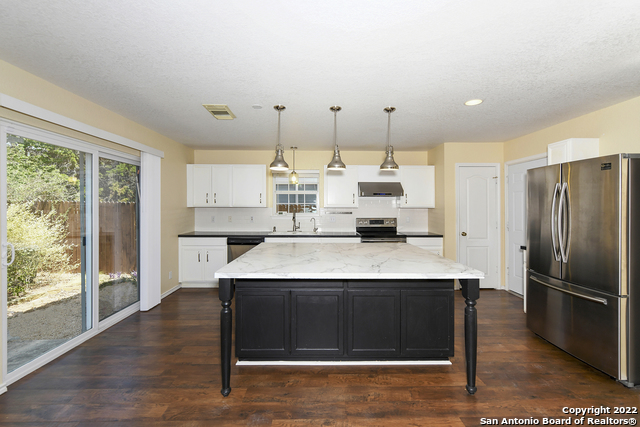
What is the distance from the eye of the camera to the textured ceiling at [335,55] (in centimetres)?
163

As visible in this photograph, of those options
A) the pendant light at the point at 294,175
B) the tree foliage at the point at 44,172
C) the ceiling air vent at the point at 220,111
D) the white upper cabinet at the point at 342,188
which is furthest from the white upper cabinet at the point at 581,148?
the tree foliage at the point at 44,172

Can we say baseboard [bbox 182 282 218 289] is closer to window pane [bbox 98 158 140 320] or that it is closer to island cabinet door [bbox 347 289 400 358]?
window pane [bbox 98 158 140 320]

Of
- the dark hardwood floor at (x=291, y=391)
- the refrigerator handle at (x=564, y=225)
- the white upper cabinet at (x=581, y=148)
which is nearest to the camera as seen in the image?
the dark hardwood floor at (x=291, y=391)

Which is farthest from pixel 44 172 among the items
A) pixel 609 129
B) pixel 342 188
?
pixel 609 129

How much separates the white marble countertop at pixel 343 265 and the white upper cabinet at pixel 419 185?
235 centimetres

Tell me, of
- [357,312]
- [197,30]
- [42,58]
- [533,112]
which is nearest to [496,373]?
[357,312]

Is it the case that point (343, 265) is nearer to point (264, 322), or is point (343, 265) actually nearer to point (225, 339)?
point (264, 322)

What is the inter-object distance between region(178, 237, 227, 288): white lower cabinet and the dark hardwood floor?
2.06m

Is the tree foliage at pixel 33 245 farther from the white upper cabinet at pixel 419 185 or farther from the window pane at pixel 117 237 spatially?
the white upper cabinet at pixel 419 185

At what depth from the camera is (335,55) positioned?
2090 mm

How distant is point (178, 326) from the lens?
3.47 meters

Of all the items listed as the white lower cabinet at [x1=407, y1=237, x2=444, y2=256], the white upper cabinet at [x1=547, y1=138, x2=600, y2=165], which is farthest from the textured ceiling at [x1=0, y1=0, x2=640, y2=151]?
the white lower cabinet at [x1=407, y1=237, x2=444, y2=256]

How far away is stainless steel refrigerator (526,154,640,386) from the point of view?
2275 millimetres

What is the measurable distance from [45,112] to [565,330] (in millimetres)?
4826
